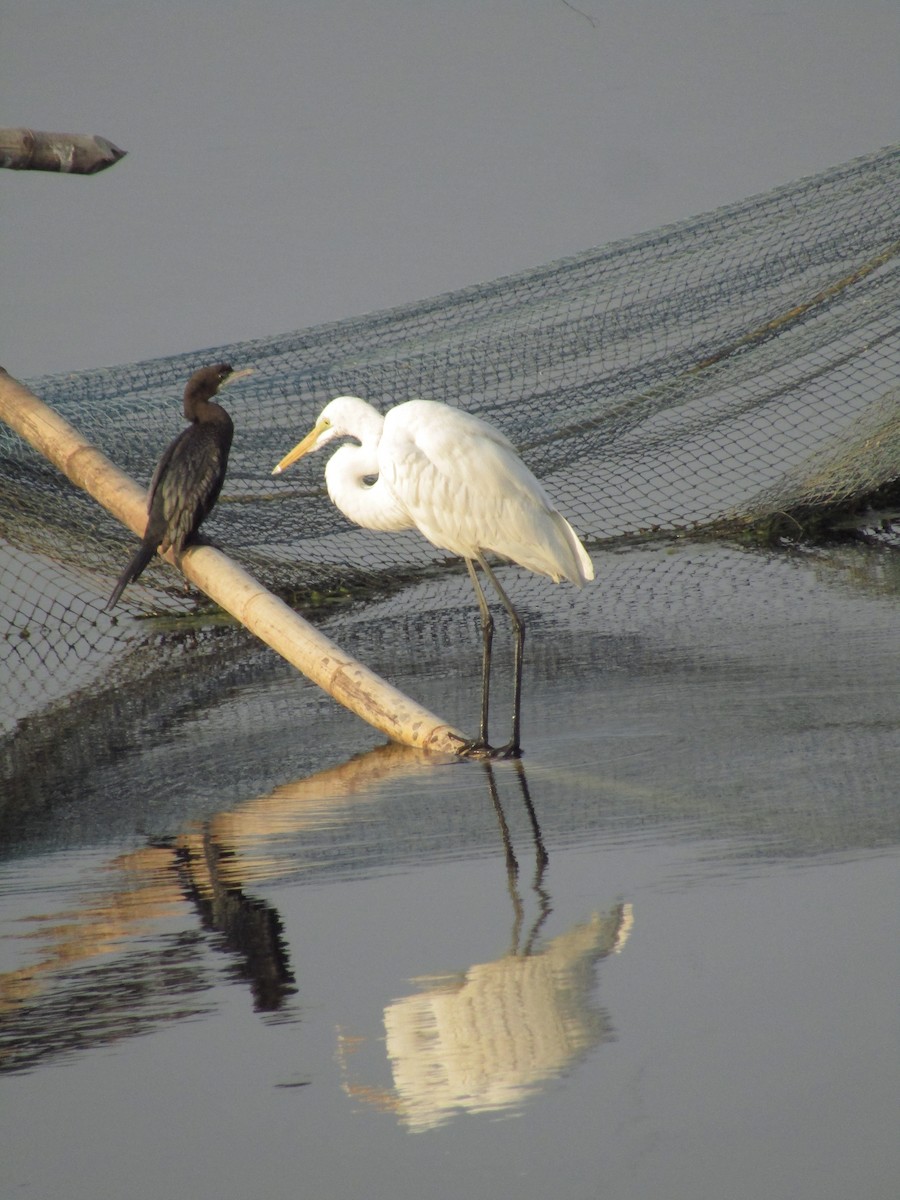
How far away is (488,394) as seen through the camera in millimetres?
5652

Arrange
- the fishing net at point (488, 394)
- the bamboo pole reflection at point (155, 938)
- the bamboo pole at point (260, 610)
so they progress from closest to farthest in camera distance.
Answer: the bamboo pole reflection at point (155, 938)
the bamboo pole at point (260, 610)
the fishing net at point (488, 394)

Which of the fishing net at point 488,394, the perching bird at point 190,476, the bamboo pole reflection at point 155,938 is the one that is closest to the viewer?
Result: the bamboo pole reflection at point 155,938

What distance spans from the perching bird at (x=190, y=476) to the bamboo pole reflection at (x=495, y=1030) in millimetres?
1809

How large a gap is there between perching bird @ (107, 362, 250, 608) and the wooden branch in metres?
0.72

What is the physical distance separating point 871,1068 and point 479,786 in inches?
53.2

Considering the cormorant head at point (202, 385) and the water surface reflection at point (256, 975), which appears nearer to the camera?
the water surface reflection at point (256, 975)

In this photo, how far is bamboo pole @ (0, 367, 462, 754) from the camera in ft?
10.4

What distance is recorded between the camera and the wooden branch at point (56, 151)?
3.94 m

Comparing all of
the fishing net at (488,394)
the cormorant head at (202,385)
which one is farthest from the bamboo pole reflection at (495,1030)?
the fishing net at (488,394)

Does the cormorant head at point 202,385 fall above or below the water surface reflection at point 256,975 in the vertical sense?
above

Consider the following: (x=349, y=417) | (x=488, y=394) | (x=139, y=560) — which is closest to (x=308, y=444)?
(x=349, y=417)

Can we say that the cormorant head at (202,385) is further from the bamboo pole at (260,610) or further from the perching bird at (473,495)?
the perching bird at (473,495)

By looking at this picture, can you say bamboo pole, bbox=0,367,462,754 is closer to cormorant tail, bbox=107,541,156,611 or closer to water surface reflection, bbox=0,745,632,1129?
cormorant tail, bbox=107,541,156,611

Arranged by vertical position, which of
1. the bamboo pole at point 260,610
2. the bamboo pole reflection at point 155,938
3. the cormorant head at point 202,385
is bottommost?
the bamboo pole reflection at point 155,938
